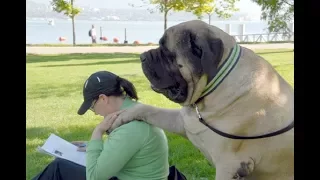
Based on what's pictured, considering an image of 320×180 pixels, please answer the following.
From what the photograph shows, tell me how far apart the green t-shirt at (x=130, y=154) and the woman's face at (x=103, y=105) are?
0.07 meters

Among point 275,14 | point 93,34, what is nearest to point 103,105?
point 275,14

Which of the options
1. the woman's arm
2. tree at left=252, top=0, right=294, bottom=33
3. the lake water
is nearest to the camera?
the woman's arm

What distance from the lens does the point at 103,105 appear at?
2461mm

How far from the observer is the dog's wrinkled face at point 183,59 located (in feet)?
6.44

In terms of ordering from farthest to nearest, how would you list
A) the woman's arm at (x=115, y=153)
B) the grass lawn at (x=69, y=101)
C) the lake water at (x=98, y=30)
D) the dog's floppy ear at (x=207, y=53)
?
the lake water at (x=98, y=30), the grass lawn at (x=69, y=101), the woman's arm at (x=115, y=153), the dog's floppy ear at (x=207, y=53)

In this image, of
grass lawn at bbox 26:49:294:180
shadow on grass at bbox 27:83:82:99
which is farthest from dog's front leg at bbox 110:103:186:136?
shadow on grass at bbox 27:83:82:99

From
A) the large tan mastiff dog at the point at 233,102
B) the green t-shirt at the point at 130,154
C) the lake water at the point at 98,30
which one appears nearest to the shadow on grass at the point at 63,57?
the lake water at the point at 98,30

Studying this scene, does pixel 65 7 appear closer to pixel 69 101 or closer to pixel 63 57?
pixel 63 57

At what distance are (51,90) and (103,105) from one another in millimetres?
6057

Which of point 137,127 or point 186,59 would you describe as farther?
point 137,127

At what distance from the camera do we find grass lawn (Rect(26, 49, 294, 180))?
4.14 meters

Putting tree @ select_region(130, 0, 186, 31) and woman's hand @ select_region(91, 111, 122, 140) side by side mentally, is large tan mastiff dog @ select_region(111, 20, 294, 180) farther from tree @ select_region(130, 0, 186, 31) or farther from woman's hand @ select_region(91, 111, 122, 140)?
tree @ select_region(130, 0, 186, 31)

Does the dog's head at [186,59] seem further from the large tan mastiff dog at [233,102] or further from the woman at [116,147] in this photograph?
the woman at [116,147]
